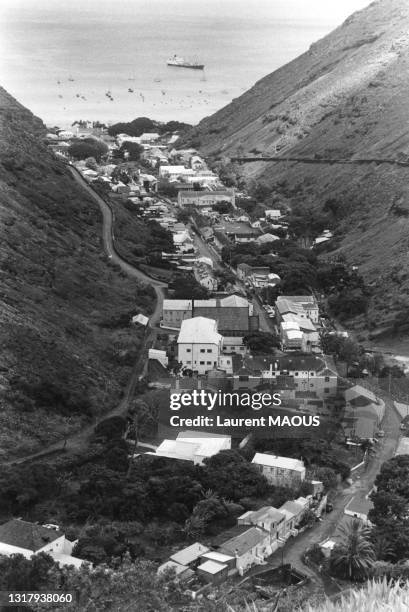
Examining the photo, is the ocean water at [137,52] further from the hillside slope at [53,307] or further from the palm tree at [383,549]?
the palm tree at [383,549]

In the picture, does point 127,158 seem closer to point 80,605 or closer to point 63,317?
point 63,317

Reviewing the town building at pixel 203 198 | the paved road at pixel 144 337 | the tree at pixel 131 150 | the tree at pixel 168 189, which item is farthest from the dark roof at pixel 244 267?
the tree at pixel 131 150

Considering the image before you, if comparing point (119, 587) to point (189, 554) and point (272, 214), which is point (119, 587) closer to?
point (189, 554)

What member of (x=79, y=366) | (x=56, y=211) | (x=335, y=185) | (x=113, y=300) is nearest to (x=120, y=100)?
(x=335, y=185)

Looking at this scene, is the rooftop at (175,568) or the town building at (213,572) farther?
the town building at (213,572)

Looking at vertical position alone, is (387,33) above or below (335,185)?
above

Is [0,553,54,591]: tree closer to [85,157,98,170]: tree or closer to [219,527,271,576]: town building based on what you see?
[219,527,271,576]: town building

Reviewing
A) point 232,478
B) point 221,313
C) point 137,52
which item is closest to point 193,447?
point 232,478
